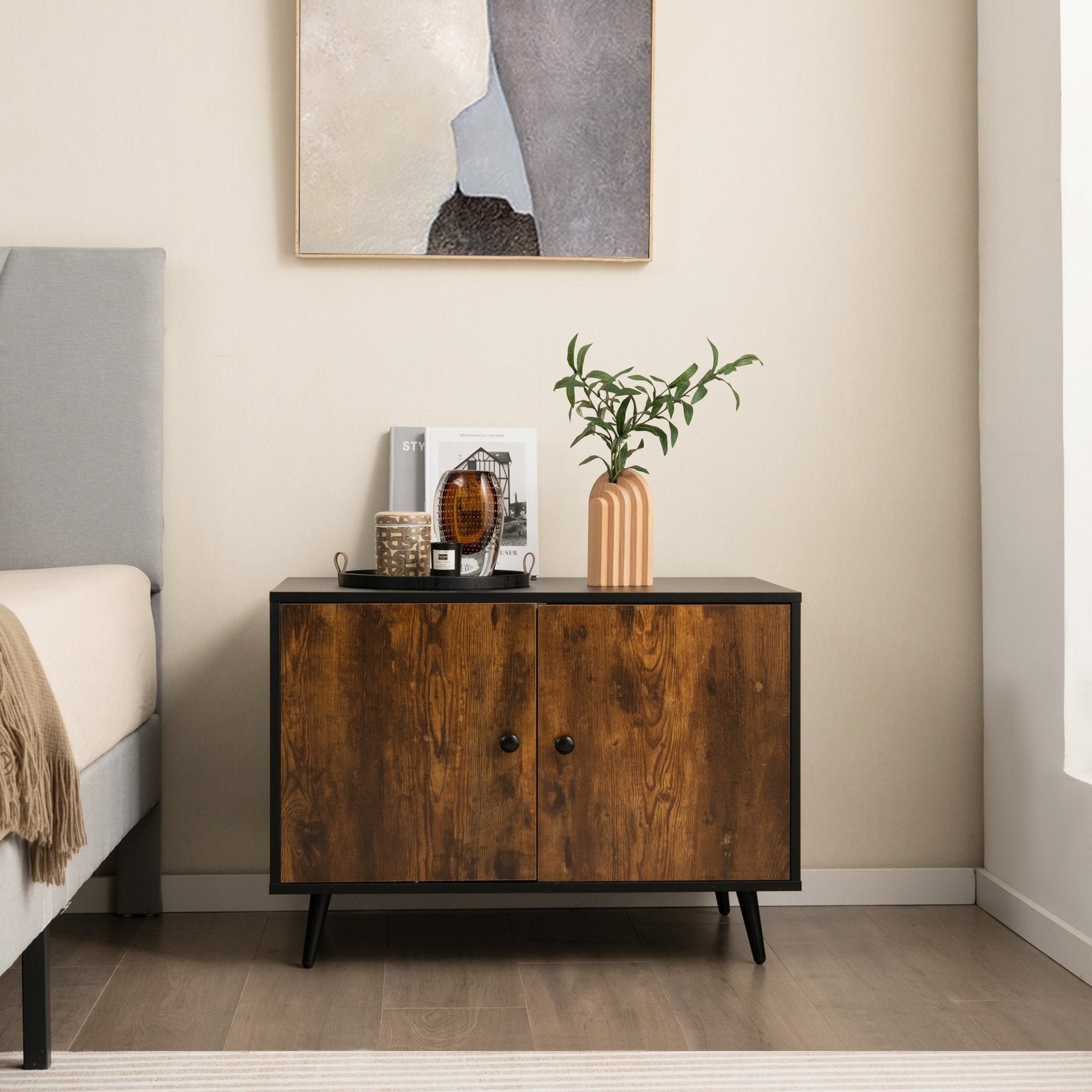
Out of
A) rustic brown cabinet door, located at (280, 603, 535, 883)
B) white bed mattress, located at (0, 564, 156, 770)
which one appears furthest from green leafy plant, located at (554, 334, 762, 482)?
white bed mattress, located at (0, 564, 156, 770)

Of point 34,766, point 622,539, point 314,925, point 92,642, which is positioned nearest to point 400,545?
point 622,539

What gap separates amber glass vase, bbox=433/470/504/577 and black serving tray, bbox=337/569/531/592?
0.08 meters

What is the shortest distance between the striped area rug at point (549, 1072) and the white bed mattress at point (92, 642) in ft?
1.45

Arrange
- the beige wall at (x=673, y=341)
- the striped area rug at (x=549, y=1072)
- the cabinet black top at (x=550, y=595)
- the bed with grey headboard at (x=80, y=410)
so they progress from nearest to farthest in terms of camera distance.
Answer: the striped area rug at (x=549, y=1072) → the cabinet black top at (x=550, y=595) → the bed with grey headboard at (x=80, y=410) → the beige wall at (x=673, y=341)

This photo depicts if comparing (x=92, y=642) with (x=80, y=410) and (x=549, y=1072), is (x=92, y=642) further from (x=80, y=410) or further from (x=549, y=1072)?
(x=549, y=1072)

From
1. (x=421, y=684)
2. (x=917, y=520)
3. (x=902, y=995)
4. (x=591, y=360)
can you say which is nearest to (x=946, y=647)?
(x=917, y=520)

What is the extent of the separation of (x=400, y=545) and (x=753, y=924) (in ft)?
3.12

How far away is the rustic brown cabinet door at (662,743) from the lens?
199cm

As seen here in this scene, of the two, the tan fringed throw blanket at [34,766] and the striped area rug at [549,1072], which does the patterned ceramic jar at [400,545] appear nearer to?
the tan fringed throw blanket at [34,766]

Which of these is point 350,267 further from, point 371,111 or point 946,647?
point 946,647

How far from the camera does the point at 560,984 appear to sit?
1.96 metres

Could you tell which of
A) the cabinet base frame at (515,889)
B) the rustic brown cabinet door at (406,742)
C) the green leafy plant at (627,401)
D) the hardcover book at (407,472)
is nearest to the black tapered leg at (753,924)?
the cabinet base frame at (515,889)

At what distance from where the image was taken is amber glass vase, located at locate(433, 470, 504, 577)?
2.16 metres

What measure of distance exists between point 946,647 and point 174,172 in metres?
1.93
